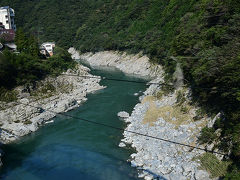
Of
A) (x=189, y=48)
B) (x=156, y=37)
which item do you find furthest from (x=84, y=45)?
(x=189, y=48)

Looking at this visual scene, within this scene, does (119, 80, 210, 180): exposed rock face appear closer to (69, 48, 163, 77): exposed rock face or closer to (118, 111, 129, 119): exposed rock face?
(118, 111, 129, 119): exposed rock face

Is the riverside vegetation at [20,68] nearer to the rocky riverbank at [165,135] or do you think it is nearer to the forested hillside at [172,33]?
the rocky riverbank at [165,135]

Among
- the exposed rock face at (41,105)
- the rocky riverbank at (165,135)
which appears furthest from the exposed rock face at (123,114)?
the exposed rock face at (41,105)

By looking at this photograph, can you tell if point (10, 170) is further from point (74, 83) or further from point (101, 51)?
point (101, 51)

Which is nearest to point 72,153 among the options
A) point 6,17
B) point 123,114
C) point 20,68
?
point 123,114

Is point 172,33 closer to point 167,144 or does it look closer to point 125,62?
point 125,62

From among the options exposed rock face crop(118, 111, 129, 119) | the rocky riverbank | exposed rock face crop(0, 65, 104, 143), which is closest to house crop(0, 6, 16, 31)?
exposed rock face crop(0, 65, 104, 143)
